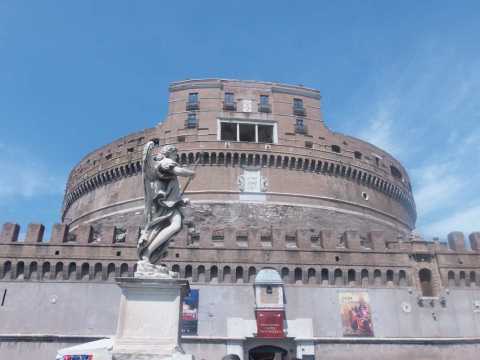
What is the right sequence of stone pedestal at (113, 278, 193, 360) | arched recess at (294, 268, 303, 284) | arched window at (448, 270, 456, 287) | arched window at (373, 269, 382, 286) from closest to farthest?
stone pedestal at (113, 278, 193, 360), arched recess at (294, 268, 303, 284), arched window at (373, 269, 382, 286), arched window at (448, 270, 456, 287)

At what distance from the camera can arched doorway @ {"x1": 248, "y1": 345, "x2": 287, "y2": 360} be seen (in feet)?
72.2

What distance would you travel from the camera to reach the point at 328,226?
31.1 m

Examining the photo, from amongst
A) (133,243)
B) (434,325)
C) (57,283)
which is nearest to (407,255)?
(434,325)

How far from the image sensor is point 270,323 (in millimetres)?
21906

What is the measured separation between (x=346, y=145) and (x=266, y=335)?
61.9ft

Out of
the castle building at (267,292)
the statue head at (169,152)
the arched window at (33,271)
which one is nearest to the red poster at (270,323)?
the castle building at (267,292)

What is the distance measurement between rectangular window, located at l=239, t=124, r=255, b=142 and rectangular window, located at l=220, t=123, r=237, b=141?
2.10 ft

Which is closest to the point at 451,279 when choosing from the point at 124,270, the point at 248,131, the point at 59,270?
the point at 124,270

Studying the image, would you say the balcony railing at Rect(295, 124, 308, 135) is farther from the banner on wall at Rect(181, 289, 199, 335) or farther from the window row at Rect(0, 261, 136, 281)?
the window row at Rect(0, 261, 136, 281)

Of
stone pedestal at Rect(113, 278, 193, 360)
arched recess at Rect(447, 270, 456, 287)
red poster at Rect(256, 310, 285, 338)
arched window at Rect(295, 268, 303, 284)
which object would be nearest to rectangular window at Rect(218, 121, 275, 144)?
arched window at Rect(295, 268, 303, 284)

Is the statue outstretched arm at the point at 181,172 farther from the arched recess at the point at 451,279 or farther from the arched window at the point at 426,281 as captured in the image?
the arched recess at the point at 451,279

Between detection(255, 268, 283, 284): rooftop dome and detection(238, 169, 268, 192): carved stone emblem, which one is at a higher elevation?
detection(238, 169, 268, 192): carved stone emblem

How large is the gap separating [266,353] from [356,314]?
5138 millimetres

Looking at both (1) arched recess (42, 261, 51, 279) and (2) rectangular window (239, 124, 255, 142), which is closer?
(1) arched recess (42, 261, 51, 279)
